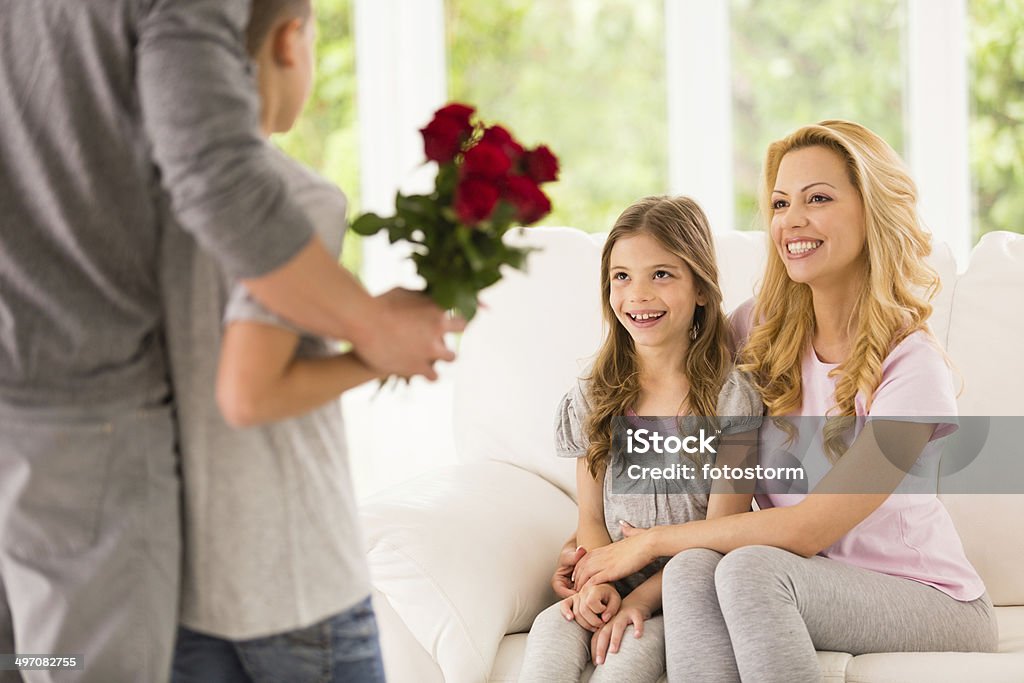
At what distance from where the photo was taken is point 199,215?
2.80 feet

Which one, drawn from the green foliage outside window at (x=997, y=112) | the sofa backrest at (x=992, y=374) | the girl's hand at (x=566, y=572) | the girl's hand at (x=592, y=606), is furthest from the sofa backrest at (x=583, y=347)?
the green foliage outside window at (x=997, y=112)

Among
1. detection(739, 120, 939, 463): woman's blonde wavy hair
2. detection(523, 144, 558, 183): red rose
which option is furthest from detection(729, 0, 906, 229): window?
detection(523, 144, 558, 183): red rose

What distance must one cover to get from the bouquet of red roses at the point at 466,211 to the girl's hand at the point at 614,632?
0.87 metres

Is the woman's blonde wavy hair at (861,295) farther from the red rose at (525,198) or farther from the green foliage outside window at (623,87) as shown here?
the green foliage outside window at (623,87)

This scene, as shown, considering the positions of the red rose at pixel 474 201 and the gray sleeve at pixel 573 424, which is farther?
the gray sleeve at pixel 573 424

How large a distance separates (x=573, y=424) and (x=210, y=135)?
4.03ft

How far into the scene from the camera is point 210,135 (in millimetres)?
840

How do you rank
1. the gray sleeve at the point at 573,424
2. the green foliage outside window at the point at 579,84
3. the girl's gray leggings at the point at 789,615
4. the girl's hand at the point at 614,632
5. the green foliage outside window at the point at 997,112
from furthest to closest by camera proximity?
the green foliage outside window at the point at 579,84, the green foliage outside window at the point at 997,112, the gray sleeve at the point at 573,424, the girl's hand at the point at 614,632, the girl's gray leggings at the point at 789,615

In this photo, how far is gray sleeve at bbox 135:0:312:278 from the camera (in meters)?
0.84

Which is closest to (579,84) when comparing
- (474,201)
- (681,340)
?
(681,340)

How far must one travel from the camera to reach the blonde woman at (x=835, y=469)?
64.0 inches

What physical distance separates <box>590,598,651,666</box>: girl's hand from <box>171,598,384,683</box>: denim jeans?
2.29 ft

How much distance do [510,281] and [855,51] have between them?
71.0 inches

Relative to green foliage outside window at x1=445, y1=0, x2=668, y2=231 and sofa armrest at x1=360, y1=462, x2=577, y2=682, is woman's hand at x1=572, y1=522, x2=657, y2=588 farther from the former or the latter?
green foliage outside window at x1=445, y1=0, x2=668, y2=231
